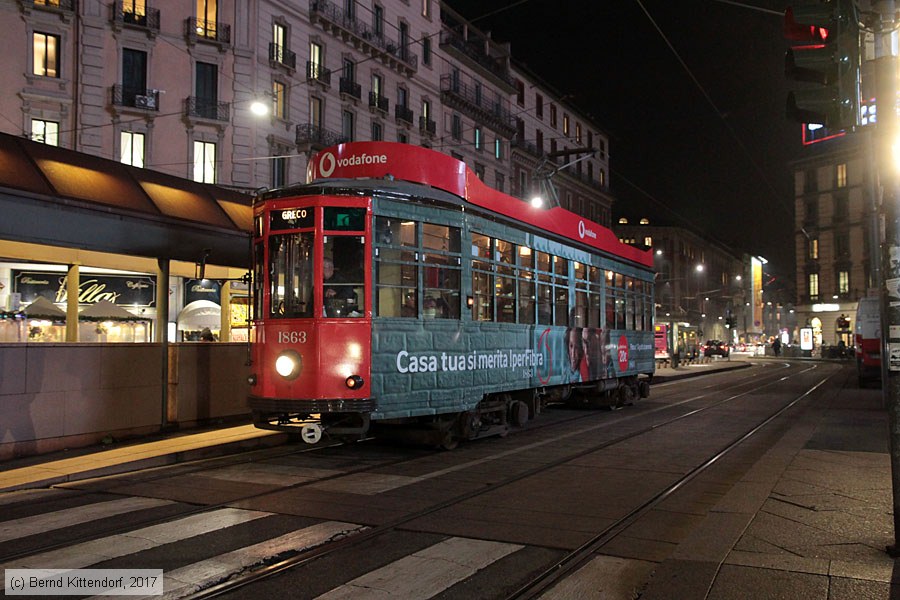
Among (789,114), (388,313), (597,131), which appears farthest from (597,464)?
(597,131)

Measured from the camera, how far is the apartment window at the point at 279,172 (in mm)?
30500

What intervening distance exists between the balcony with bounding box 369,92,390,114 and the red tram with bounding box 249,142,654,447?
23836 millimetres

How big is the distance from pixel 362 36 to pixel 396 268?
2697cm

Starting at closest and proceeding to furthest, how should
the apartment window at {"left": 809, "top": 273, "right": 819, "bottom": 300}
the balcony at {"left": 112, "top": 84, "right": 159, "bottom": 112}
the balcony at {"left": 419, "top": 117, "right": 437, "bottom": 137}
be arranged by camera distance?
the balcony at {"left": 112, "top": 84, "right": 159, "bottom": 112}, the balcony at {"left": 419, "top": 117, "right": 437, "bottom": 137}, the apartment window at {"left": 809, "top": 273, "right": 819, "bottom": 300}

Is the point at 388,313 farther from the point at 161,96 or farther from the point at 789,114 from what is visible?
the point at 161,96

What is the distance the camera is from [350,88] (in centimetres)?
3375

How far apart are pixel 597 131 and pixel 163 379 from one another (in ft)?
175

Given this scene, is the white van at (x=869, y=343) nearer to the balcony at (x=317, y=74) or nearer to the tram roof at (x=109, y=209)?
the tram roof at (x=109, y=209)

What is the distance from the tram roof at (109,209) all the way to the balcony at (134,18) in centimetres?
1514

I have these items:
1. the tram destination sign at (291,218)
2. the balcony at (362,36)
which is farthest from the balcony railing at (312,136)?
the tram destination sign at (291,218)

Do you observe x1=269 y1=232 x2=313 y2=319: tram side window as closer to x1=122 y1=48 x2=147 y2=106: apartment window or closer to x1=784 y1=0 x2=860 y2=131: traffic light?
x1=784 y1=0 x2=860 y2=131: traffic light

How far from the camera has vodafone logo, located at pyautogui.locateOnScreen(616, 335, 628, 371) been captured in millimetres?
17000

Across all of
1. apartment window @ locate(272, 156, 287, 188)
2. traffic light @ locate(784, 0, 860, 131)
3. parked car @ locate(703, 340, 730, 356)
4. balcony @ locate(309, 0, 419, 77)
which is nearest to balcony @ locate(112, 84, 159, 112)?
apartment window @ locate(272, 156, 287, 188)

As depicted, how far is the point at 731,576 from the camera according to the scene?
500 centimetres
